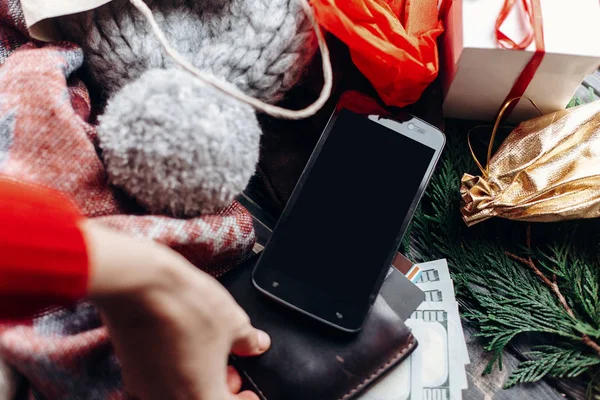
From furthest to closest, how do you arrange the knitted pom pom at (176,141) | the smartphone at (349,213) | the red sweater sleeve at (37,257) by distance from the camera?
the smartphone at (349,213)
the knitted pom pom at (176,141)
the red sweater sleeve at (37,257)

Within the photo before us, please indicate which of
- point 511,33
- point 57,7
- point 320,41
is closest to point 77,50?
point 57,7

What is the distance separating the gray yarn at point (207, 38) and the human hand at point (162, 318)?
218mm

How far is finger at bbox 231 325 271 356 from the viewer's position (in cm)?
51

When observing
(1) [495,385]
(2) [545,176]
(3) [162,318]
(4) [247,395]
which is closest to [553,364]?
(1) [495,385]

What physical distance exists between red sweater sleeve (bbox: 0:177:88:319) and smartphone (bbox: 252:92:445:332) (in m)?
0.28

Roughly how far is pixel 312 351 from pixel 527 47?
0.39m

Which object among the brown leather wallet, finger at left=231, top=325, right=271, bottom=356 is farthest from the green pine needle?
finger at left=231, top=325, right=271, bottom=356

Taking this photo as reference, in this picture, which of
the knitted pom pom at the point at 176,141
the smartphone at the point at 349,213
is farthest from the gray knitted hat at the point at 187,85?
the smartphone at the point at 349,213

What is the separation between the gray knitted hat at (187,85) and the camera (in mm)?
471

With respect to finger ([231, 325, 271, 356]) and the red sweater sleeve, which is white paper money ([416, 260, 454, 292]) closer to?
finger ([231, 325, 271, 356])

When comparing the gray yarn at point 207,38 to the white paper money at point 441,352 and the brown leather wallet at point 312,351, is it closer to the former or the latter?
the brown leather wallet at point 312,351

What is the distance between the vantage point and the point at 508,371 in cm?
63

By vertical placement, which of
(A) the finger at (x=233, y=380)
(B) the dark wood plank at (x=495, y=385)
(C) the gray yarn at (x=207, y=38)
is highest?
(C) the gray yarn at (x=207, y=38)

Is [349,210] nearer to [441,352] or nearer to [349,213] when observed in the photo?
[349,213]
